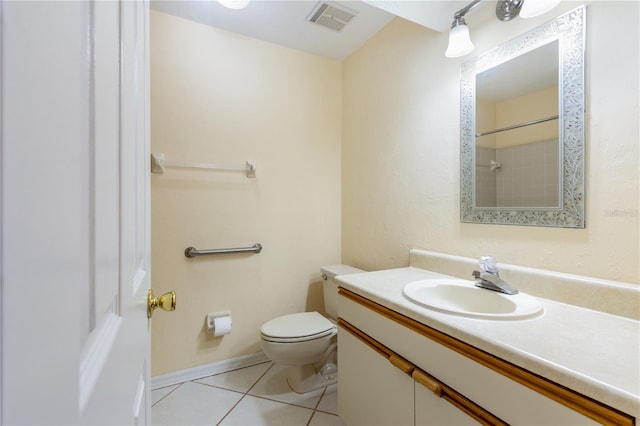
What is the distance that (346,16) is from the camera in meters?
1.71

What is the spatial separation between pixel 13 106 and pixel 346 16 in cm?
197

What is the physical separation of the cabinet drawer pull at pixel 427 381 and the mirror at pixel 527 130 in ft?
2.41

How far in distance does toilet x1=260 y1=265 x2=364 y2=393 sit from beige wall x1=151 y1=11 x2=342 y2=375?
0.36 meters

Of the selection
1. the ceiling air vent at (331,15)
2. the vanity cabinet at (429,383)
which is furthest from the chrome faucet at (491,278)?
the ceiling air vent at (331,15)

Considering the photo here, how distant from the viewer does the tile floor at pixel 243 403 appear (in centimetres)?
145

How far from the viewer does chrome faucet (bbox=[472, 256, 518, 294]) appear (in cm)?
107

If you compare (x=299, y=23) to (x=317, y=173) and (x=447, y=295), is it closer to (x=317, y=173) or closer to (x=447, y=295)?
(x=317, y=173)

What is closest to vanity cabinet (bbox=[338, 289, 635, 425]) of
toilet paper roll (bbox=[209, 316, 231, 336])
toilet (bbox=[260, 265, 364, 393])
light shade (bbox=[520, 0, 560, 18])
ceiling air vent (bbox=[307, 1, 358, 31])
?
toilet (bbox=[260, 265, 364, 393])

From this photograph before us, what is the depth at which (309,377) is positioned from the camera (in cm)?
171

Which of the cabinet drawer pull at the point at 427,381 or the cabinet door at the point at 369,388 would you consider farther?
the cabinet door at the point at 369,388

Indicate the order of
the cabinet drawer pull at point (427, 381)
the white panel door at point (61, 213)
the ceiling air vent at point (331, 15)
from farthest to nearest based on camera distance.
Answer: the ceiling air vent at point (331, 15) → the cabinet drawer pull at point (427, 381) → the white panel door at point (61, 213)

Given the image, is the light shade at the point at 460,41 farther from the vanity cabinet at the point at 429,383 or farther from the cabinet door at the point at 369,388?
the cabinet door at the point at 369,388

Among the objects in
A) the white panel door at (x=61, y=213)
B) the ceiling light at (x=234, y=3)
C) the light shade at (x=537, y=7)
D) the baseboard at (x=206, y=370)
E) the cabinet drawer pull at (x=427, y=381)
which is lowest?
the baseboard at (x=206, y=370)

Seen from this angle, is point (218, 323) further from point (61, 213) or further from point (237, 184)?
point (61, 213)
